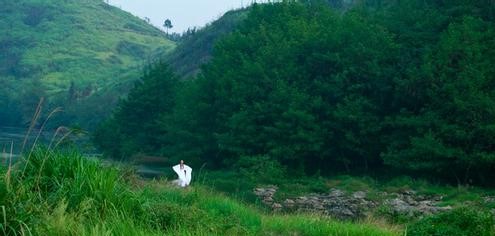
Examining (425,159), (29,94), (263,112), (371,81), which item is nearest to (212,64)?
(263,112)

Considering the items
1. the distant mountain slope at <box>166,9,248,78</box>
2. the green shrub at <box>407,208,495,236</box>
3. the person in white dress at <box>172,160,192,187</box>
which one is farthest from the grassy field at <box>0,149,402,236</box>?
the distant mountain slope at <box>166,9,248,78</box>

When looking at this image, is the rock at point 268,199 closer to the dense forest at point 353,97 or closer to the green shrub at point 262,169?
the green shrub at point 262,169

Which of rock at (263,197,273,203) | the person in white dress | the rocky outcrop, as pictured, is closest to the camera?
the person in white dress

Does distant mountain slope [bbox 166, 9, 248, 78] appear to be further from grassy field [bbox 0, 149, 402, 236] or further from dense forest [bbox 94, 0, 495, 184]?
grassy field [bbox 0, 149, 402, 236]

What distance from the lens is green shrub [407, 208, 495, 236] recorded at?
35.4ft

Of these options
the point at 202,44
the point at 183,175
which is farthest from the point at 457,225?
the point at 202,44

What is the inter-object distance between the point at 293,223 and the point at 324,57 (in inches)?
1349

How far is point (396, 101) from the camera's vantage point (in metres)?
41.8

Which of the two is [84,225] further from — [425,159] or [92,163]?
[425,159]

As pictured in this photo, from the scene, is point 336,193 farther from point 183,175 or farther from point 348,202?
point 183,175

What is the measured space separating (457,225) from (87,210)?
6.25 meters

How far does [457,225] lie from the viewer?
11281 millimetres

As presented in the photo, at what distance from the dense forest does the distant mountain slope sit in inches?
2151

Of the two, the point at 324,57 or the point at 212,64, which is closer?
the point at 324,57
